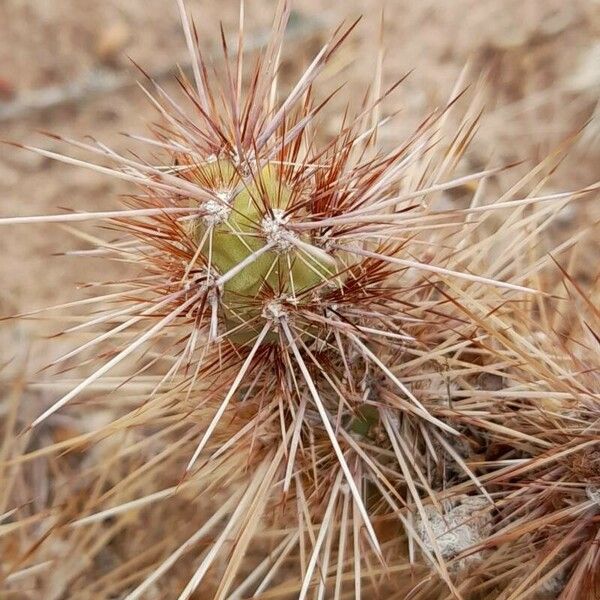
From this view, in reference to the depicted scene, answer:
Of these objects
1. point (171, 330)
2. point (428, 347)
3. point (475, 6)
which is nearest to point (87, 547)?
point (171, 330)

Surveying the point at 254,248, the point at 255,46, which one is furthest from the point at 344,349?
the point at 255,46

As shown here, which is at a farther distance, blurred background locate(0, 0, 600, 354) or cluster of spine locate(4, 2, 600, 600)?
blurred background locate(0, 0, 600, 354)

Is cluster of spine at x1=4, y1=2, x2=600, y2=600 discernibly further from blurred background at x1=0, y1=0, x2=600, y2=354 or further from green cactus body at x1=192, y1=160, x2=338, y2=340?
blurred background at x1=0, y1=0, x2=600, y2=354

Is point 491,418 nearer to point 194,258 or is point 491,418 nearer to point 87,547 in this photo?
point 194,258

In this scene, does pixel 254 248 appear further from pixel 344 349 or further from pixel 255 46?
pixel 255 46

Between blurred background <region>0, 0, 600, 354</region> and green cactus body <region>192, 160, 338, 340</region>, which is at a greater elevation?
blurred background <region>0, 0, 600, 354</region>

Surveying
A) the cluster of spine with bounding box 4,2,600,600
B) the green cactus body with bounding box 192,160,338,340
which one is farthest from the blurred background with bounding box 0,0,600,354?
the green cactus body with bounding box 192,160,338,340

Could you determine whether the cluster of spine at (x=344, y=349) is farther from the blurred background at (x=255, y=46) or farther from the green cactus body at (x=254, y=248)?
the blurred background at (x=255, y=46)
